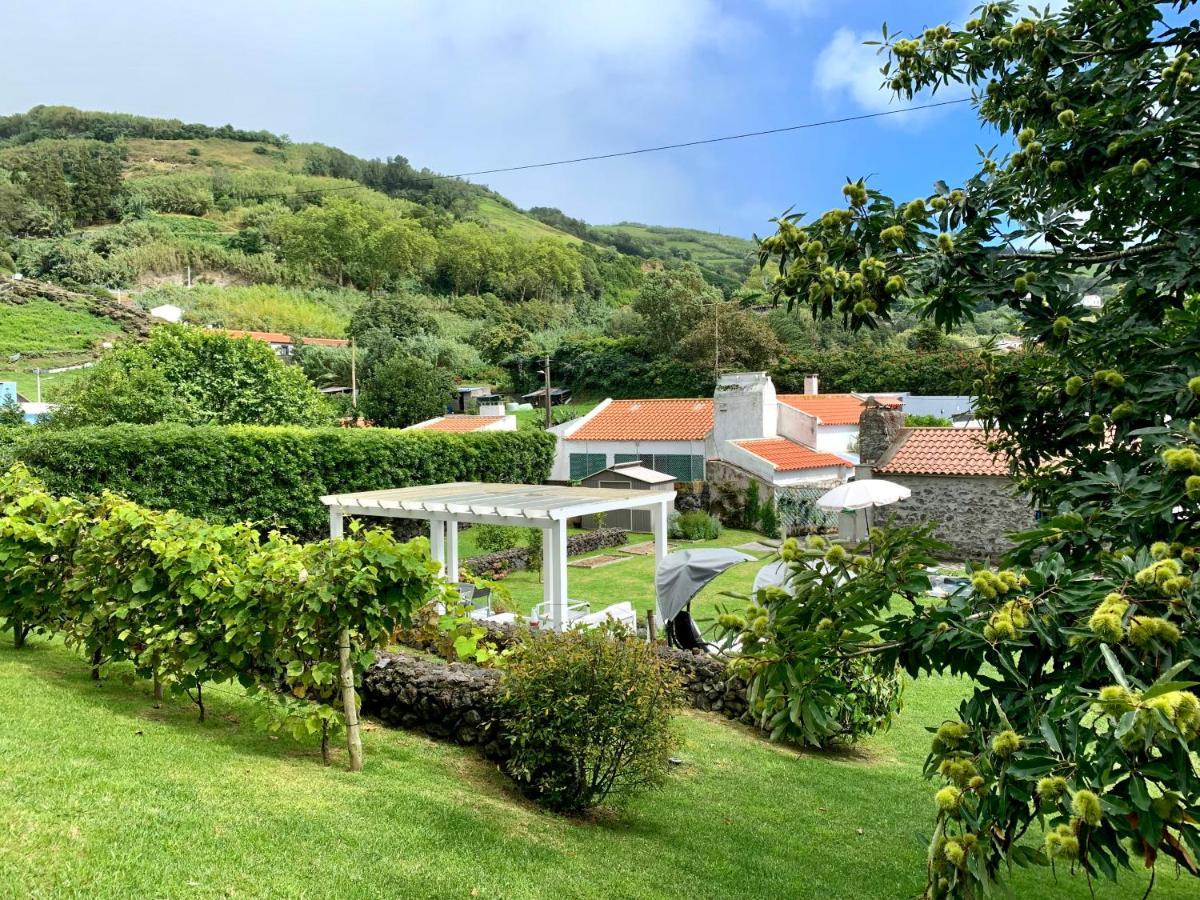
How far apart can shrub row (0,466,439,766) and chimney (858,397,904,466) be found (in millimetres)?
19124

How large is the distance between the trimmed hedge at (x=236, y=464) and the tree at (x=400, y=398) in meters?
19.0

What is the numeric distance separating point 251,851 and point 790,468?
83.8 ft

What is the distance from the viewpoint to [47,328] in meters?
54.1

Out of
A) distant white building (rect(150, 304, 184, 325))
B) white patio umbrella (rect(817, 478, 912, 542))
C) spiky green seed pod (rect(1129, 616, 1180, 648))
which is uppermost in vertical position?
distant white building (rect(150, 304, 184, 325))

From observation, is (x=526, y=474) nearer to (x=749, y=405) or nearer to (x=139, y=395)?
(x=749, y=405)

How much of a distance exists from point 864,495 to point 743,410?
1136cm

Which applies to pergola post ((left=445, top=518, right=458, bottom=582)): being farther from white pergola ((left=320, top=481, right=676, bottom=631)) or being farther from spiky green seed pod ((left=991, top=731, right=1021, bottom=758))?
spiky green seed pod ((left=991, top=731, right=1021, bottom=758))

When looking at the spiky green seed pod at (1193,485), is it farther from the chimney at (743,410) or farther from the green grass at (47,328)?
the green grass at (47,328)

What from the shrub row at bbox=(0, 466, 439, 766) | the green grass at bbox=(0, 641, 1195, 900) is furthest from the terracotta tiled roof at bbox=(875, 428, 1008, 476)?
the shrub row at bbox=(0, 466, 439, 766)

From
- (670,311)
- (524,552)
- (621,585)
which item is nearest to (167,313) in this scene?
(670,311)

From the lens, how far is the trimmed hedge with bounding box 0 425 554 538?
58.2 ft

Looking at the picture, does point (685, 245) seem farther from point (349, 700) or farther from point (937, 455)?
point (349, 700)

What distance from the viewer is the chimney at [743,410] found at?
30.3 metres

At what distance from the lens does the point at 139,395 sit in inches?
934
